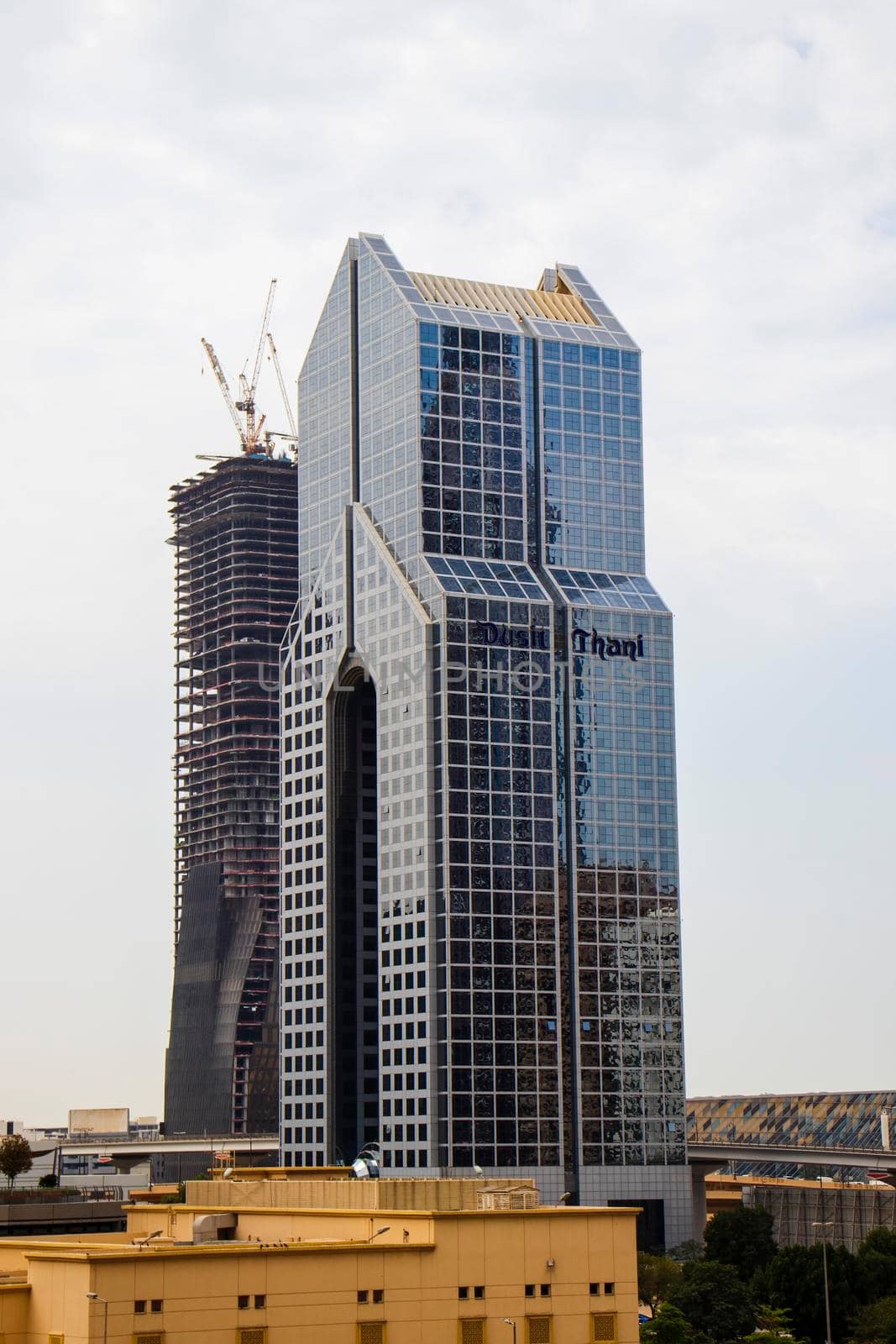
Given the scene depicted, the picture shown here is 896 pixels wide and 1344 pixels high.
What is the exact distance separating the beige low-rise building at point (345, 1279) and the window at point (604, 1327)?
0.22 ft

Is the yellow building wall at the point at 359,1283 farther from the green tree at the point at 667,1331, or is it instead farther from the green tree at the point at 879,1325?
the green tree at the point at 879,1325

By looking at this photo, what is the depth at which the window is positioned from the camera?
118438mm

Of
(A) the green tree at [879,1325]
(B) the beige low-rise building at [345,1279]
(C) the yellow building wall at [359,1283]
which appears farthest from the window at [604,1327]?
(A) the green tree at [879,1325]

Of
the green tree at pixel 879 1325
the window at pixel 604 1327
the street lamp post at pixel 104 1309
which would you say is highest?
the street lamp post at pixel 104 1309

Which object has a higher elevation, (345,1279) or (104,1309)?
(345,1279)

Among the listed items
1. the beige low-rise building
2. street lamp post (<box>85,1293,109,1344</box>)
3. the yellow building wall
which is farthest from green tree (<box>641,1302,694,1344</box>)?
street lamp post (<box>85,1293,109,1344</box>)

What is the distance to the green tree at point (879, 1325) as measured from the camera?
190250 mm

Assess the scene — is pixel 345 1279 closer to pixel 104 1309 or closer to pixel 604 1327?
pixel 104 1309

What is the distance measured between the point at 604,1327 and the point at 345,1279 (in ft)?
54.5

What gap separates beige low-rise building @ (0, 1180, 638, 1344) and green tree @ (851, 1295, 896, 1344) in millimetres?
78185

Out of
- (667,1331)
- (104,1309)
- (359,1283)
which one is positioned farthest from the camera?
(667,1331)

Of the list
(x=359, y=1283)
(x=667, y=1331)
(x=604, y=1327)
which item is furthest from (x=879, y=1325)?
(x=359, y=1283)

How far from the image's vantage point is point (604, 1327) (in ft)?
391

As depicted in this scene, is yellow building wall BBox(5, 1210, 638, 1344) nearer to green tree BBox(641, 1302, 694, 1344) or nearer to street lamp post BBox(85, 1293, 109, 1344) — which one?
street lamp post BBox(85, 1293, 109, 1344)
